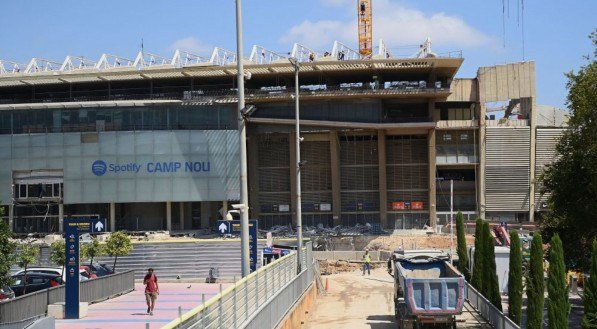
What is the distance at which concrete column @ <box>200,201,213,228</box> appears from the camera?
281 feet

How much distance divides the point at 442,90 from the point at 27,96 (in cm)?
4468

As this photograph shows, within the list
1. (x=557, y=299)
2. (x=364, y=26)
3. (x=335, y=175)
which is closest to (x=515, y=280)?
(x=557, y=299)

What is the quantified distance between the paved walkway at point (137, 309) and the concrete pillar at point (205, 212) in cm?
4281

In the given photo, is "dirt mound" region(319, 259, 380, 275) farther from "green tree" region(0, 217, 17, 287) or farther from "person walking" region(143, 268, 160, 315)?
"green tree" region(0, 217, 17, 287)

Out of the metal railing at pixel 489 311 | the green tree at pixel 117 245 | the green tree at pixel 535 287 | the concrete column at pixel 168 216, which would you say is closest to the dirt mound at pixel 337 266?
the green tree at pixel 117 245

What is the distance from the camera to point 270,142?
287 feet

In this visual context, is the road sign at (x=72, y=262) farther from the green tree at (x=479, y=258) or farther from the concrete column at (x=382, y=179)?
the concrete column at (x=382, y=179)

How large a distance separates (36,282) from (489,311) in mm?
18149

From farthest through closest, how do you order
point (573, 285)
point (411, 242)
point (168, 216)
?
1. point (168, 216)
2. point (411, 242)
3. point (573, 285)

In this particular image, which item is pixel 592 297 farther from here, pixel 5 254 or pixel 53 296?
pixel 53 296

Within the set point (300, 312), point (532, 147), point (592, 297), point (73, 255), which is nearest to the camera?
Answer: point (592, 297)

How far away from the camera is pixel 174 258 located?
158ft

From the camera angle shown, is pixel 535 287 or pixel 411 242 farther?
pixel 411 242

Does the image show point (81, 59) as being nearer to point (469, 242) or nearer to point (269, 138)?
point (269, 138)
